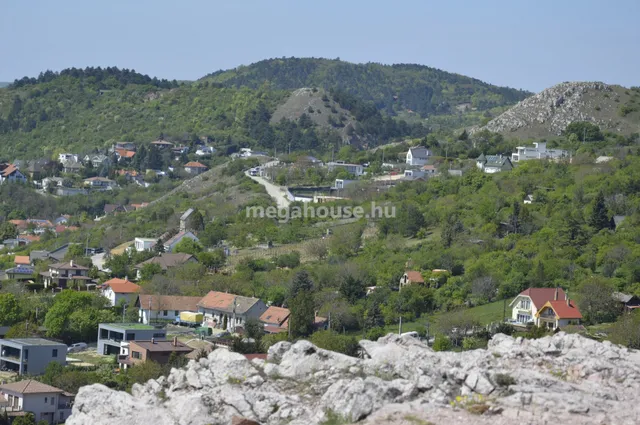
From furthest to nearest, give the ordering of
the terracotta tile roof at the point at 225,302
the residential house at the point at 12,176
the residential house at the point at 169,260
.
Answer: the residential house at the point at 12,176 < the residential house at the point at 169,260 < the terracotta tile roof at the point at 225,302

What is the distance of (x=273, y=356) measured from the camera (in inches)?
625

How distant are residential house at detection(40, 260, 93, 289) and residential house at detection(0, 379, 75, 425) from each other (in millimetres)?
19534

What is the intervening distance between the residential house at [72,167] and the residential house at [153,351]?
5838cm

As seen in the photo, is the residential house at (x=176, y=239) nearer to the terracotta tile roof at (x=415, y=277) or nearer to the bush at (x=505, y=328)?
the terracotta tile roof at (x=415, y=277)

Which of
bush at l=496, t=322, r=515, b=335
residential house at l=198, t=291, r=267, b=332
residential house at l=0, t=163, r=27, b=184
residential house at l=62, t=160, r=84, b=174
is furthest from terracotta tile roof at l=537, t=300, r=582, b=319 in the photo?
residential house at l=62, t=160, r=84, b=174

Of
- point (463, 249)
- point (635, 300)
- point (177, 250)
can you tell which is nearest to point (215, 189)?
point (177, 250)

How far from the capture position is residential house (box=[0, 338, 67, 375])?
108 feet

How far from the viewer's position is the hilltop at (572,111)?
7938cm

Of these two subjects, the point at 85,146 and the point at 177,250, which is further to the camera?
the point at 85,146

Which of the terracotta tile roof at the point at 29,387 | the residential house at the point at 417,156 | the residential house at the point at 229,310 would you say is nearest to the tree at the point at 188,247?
the residential house at the point at 229,310

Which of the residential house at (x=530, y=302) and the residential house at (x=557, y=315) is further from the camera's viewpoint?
the residential house at (x=530, y=302)

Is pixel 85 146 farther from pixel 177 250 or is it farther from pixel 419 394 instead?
pixel 419 394

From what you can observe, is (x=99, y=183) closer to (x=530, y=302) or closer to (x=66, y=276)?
(x=66, y=276)

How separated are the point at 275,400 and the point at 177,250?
39330 millimetres
